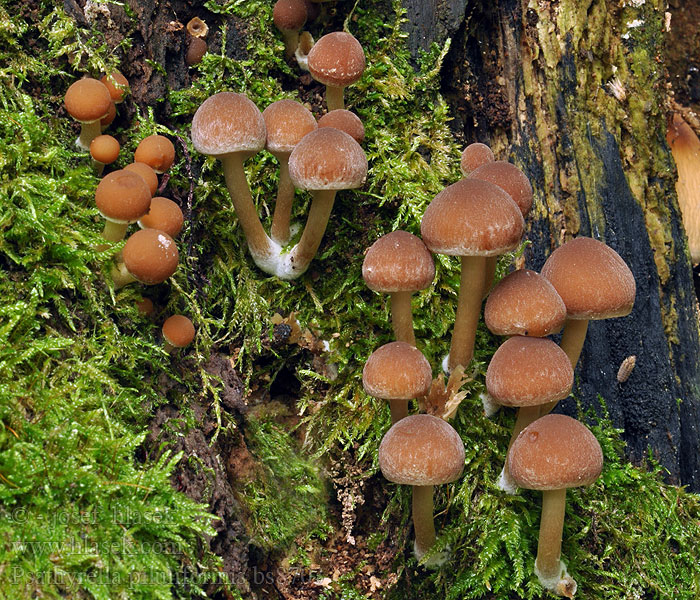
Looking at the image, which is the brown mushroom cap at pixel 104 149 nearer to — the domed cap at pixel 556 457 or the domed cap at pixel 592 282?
the domed cap at pixel 592 282

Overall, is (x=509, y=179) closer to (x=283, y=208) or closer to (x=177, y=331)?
(x=283, y=208)

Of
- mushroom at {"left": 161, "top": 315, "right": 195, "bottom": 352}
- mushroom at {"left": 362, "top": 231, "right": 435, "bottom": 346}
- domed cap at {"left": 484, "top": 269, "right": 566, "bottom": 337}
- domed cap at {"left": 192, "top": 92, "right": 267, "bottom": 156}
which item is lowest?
mushroom at {"left": 161, "top": 315, "right": 195, "bottom": 352}

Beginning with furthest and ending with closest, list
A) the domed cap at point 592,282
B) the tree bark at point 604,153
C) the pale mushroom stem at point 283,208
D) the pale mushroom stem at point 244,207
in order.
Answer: the tree bark at point 604,153 < the pale mushroom stem at point 283,208 < the pale mushroom stem at point 244,207 < the domed cap at point 592,282

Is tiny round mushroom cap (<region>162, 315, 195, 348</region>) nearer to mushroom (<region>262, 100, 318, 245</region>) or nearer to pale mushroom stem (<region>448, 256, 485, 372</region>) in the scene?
mushroom (<region>262, 100, 318, 245</region>)

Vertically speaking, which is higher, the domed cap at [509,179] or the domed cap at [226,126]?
the domed cap at [226,126]

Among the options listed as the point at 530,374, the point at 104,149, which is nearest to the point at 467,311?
the point at 530,374

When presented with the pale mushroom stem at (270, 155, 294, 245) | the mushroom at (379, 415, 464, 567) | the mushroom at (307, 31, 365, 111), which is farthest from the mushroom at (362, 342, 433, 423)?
the mushroom at (307, 31, 365, 111)

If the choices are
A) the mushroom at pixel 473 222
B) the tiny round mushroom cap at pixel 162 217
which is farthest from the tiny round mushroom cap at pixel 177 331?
the mushroom at pixel 473 222
